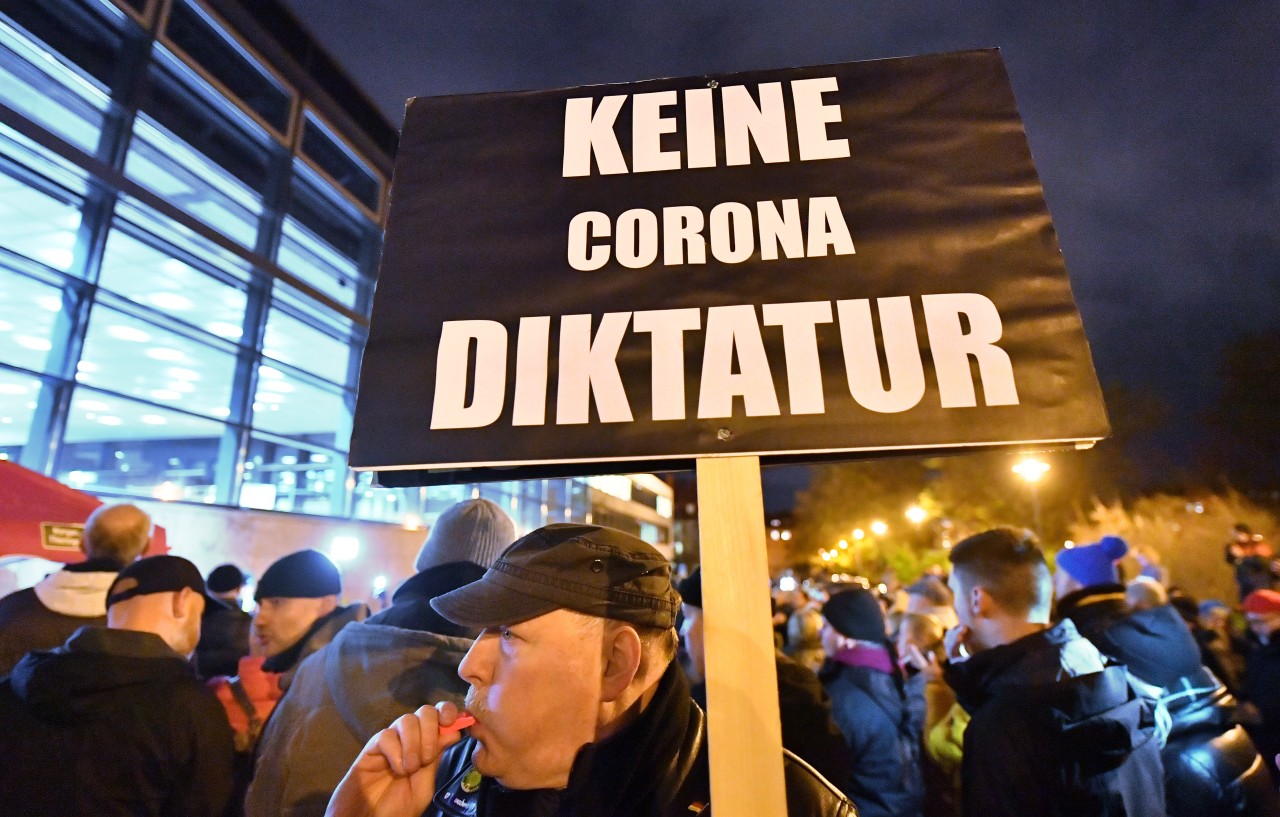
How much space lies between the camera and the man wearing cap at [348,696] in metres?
2.18

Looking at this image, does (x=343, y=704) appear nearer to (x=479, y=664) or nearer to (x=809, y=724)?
(x=479, y=664)

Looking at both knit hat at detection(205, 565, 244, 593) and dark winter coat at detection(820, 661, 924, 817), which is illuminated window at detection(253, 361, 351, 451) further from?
dark winter coat at detection(820, 661, 924, 817)

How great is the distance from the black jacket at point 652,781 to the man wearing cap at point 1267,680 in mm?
4820

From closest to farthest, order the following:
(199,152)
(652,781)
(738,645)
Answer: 1. (738,645)
2. (652,781)
3. (199,152)

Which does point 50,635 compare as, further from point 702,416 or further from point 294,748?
point 702,416

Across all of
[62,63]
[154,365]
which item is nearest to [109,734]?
[154,365]

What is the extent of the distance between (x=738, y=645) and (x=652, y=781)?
1.26 feet

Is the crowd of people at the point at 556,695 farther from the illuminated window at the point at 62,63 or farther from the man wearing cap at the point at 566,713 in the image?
the illuminated window at the point at 62,63

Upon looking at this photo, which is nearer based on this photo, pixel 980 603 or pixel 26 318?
pixel 980 603

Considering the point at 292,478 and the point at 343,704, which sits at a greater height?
the point at 292,478

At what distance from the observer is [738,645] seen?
130 centimetres

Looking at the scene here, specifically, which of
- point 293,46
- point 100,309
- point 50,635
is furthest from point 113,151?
point 50,635

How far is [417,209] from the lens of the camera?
1.72m

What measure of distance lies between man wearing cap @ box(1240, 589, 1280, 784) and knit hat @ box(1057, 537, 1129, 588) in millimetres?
1550
